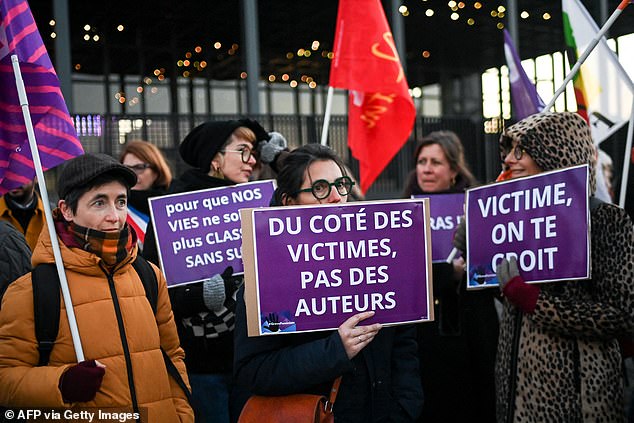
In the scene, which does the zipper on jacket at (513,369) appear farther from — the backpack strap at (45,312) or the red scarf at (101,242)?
the backpack strap at (45,312)

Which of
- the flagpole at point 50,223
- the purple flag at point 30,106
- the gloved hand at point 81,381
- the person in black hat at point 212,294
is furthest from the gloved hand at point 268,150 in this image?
the gloved hand at point 81,381

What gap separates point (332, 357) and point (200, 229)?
5.42 feet

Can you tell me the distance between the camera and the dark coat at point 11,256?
3.13 metres

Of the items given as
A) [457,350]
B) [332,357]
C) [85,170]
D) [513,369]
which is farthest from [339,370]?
[457,350]

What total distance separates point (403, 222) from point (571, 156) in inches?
36.4

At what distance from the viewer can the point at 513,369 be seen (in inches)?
126

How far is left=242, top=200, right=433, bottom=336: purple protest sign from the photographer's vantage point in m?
2.69

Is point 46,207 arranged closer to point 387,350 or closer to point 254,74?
point 387,350

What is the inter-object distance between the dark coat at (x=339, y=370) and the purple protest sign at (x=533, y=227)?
2.00 ft

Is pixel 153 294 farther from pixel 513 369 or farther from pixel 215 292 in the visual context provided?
pixel 513 369

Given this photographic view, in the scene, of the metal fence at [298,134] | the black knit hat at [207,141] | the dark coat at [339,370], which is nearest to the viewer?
the dark coat at [339,370]

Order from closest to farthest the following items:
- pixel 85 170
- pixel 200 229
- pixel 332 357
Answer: pixel 332 357
pixel 85 170
pixel 200 229

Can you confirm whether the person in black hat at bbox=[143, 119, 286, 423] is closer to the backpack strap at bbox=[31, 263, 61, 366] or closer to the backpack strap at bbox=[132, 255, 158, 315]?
the backpack strap at bbox=[132, 255, 158, 315]

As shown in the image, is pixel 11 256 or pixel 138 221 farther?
pixel 138 221
